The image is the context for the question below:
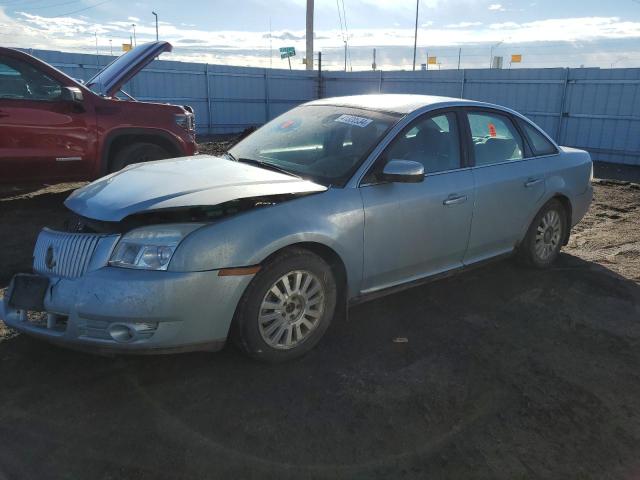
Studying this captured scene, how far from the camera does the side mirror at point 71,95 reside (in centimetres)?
609

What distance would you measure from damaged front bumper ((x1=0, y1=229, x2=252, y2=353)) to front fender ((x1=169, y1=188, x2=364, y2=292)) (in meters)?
0.10

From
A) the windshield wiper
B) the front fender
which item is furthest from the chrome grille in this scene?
the windshield wiper

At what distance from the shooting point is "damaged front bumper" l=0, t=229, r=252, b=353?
2770mm

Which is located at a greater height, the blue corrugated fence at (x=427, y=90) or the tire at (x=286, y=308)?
the blue corrugated fence at (x=427, y=90)

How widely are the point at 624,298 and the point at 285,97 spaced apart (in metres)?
17.6

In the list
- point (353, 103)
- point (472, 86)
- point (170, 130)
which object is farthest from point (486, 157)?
point (472, 86)

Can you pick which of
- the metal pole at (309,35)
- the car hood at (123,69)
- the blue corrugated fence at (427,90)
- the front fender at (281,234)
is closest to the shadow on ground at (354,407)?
the front fender at (281,234)

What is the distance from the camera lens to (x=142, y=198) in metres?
3.06

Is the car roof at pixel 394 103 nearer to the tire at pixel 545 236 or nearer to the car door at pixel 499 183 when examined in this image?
the car door at pixel 499 183

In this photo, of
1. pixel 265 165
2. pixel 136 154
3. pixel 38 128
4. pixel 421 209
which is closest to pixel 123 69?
pixel 136 154

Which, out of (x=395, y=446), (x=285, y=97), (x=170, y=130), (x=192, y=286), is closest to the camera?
(x=395, y=446)

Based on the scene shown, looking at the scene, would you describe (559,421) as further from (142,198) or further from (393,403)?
(142,198)

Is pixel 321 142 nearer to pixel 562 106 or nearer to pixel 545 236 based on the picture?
pixel 545 236

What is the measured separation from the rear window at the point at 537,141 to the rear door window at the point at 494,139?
134mm
